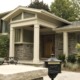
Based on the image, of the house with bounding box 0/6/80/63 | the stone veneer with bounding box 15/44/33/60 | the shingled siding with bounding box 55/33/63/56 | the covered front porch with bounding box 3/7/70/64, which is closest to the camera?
the covered front porch with bounding box 3/7/70/64

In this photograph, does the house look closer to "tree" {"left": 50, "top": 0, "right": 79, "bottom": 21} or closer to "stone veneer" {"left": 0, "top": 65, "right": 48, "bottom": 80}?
"stone veneer" {"left": 0, "top": 65, "right": 48, "bottom": 80}

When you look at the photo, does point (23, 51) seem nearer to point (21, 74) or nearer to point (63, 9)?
point (21, 74)

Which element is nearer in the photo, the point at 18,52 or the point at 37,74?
the point at 37,74

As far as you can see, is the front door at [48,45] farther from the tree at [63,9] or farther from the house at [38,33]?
the tree at [63,9]

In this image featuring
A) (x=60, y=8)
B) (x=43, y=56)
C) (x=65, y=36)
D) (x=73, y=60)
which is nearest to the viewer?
(x=73, y=60)

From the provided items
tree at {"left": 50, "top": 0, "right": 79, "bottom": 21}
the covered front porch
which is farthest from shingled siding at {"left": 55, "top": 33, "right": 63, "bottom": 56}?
tree at {"left": 50, "top": 0, "right": 79, "bottom": 21}

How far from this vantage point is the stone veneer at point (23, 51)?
17906 mm

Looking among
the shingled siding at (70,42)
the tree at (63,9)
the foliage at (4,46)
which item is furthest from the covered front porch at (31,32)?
the tree at (63,9)

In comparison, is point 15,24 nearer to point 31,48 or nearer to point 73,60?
point 31,48

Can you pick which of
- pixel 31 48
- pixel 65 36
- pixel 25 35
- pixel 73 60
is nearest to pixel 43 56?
pixel 31 48

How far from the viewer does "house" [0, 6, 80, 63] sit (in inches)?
592

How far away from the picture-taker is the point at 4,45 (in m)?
18.6

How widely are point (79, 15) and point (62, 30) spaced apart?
62.5 feet

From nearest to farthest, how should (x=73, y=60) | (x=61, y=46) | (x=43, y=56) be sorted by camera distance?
(x=73, y=60), (x=61, y=46), (x=43, y=56)
